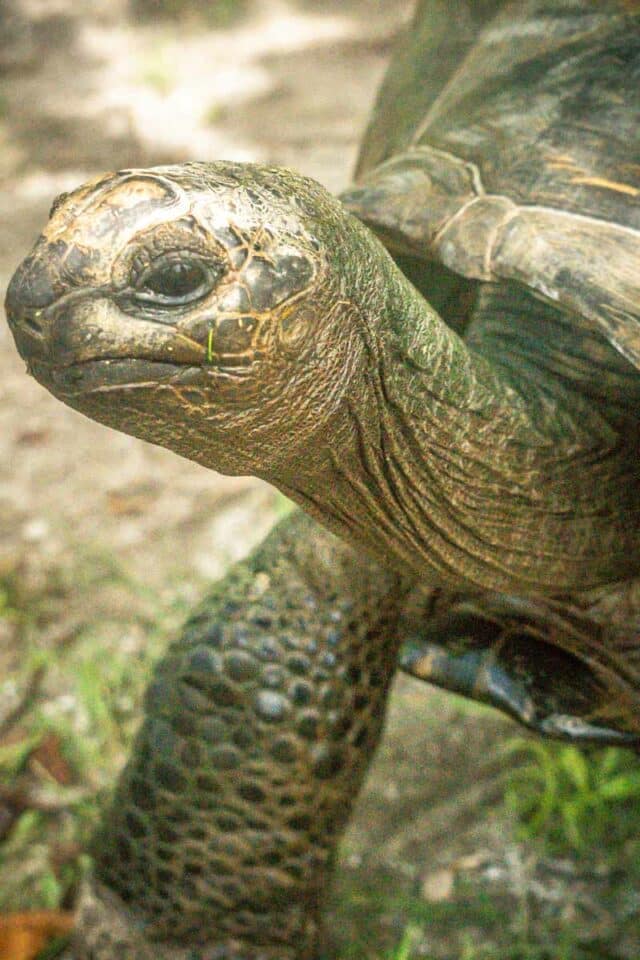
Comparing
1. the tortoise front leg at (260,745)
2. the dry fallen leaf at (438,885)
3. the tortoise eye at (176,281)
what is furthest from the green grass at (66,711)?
the tortoise eye at (176,281)

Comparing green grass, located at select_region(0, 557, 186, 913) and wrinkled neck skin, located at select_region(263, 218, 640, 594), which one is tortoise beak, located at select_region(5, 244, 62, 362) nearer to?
wrinkled neck skin, located at select_region(263, 218, 640, 594)

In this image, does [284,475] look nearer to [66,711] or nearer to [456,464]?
[456,464]

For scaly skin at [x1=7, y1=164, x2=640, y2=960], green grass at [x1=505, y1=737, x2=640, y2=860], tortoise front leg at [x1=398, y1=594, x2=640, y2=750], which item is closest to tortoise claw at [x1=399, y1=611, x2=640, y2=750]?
tortoise front leg at [x1=398, y1=594, x2=640, y2=750]

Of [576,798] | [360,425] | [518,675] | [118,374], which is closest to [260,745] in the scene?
[518,675]

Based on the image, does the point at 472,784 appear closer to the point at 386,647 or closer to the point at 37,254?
the point at 386,647

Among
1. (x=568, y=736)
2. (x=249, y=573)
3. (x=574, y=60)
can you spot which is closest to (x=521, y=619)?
(x=568, y=736)

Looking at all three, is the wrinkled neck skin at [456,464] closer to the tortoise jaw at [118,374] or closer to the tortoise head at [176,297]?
the tortoise head at [176,297]

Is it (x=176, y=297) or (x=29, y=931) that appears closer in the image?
(x=176, y=297)
